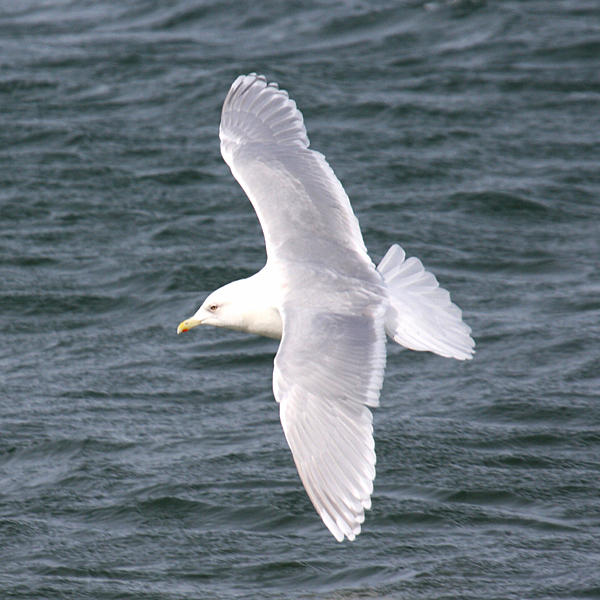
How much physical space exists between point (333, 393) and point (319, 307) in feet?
2.23

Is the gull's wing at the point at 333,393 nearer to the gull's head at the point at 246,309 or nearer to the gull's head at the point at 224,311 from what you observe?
the gull's head at the point at 246,309

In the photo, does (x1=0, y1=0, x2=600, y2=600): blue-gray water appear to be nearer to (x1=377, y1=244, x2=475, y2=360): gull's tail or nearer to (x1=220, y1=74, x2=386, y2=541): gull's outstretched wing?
(x1=377, y1=244, x2=475, y2=360): gull's tail

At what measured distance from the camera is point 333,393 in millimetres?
5590

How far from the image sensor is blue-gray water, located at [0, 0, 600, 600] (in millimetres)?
6504

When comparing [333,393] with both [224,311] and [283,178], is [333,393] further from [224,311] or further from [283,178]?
[283,178]

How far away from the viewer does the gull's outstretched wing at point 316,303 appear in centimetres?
534

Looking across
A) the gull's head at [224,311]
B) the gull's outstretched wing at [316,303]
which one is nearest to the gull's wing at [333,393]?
the gull's outstretched wing at [316,303]

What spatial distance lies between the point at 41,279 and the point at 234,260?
1.36m

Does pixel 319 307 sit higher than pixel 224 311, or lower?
higher

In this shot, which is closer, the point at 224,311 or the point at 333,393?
the point at 333,393

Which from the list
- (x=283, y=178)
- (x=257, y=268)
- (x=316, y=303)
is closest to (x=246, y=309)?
(x=316, y=303)

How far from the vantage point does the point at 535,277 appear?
942cm

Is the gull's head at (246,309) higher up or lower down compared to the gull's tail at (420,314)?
higher up

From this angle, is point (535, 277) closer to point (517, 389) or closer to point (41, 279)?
point (517, 389)
